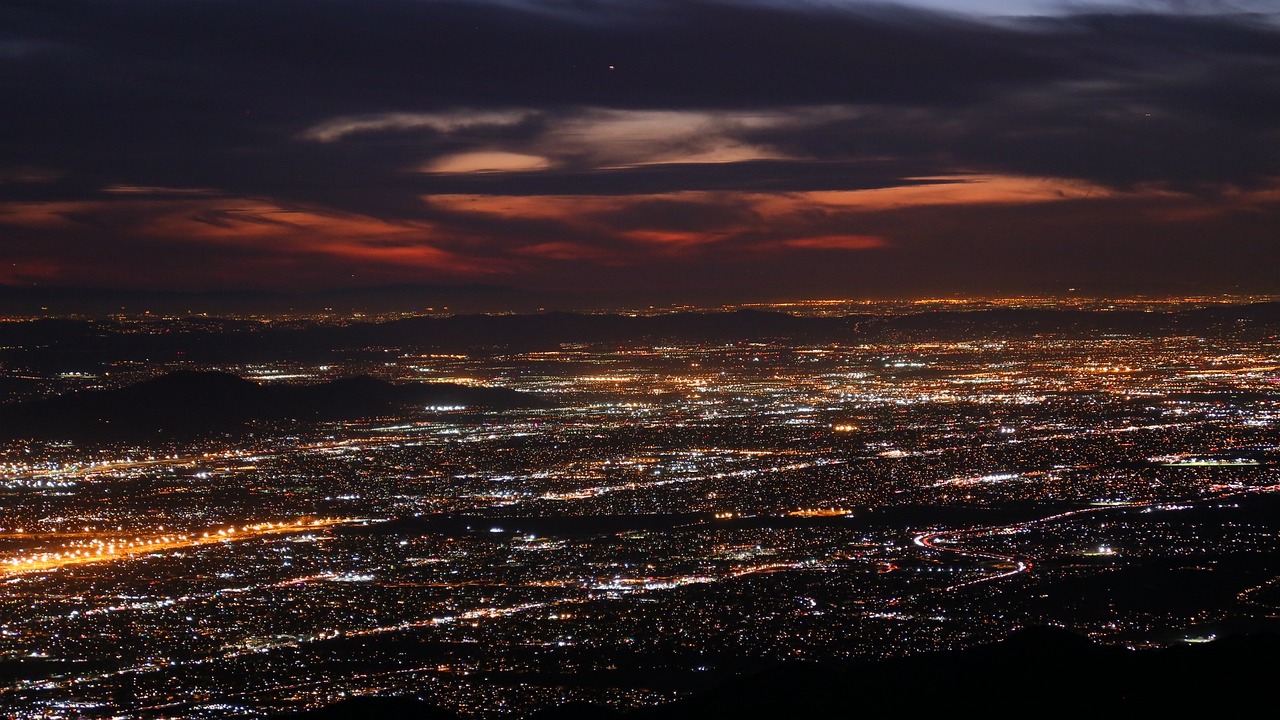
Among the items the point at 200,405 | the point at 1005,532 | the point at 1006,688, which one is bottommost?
the point at 200,405

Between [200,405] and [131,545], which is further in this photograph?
[200,405]

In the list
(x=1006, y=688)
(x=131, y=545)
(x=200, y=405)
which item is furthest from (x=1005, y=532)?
(x=200, y=405)

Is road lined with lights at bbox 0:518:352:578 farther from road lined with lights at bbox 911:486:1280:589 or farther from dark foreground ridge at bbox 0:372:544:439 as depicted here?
dark foreground ridge at bbox 0:372:544:439

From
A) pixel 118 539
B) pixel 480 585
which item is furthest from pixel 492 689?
pixel 118 539

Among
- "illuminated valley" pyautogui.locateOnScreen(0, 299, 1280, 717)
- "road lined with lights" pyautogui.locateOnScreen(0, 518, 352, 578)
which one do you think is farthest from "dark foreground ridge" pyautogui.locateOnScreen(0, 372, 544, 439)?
"road lined with lights" pyautogui.locateOnScreen(0, 518, 352, 578)

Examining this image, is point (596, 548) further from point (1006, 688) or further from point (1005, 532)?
point (1006, 688)

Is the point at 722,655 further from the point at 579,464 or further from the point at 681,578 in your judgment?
the point at 579,464
